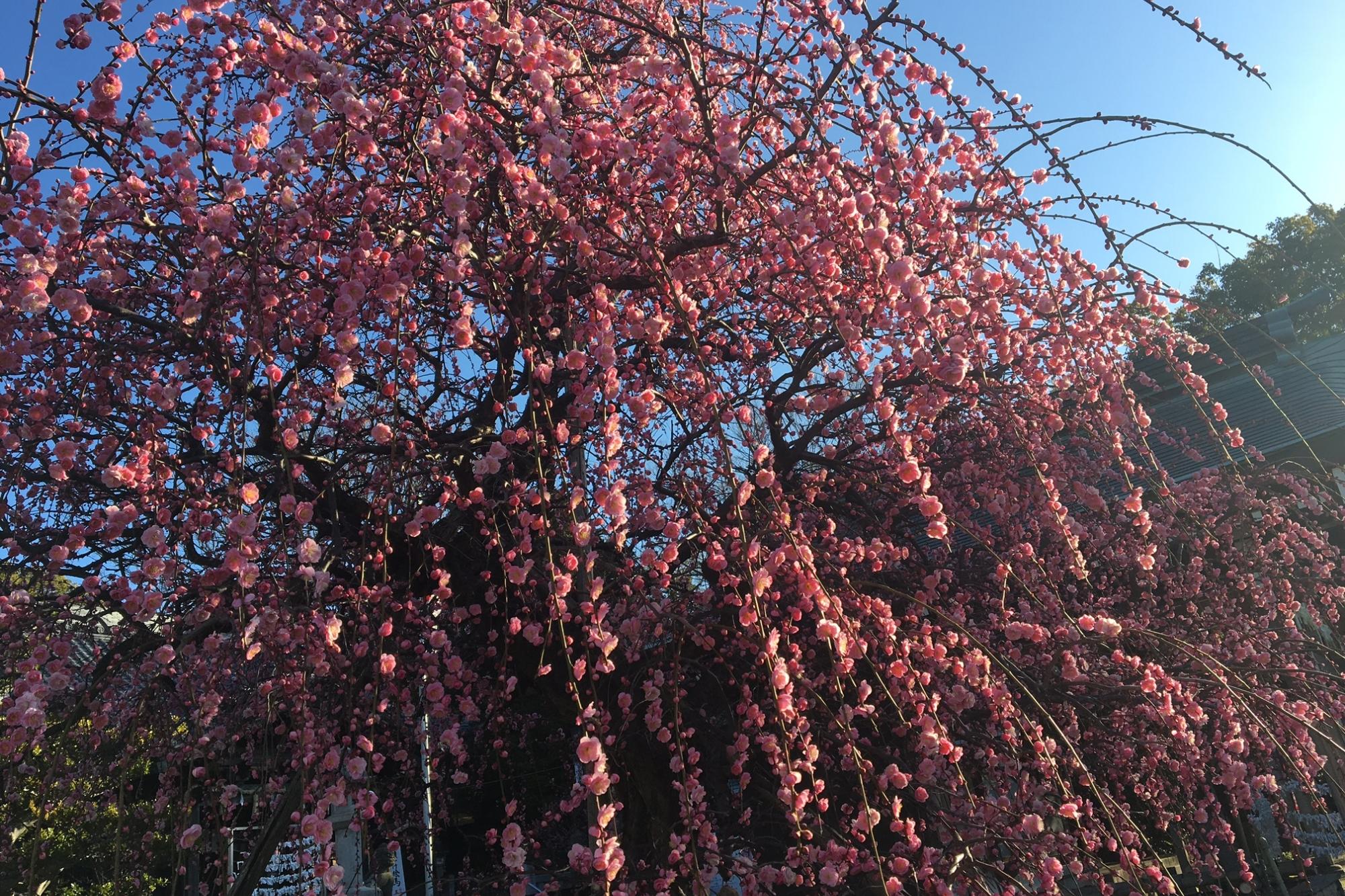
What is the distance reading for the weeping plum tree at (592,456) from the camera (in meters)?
2.57

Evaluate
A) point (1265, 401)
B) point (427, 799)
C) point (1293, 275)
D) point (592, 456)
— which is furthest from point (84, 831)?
point (1293, 275)

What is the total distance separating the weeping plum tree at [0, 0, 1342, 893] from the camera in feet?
8.43

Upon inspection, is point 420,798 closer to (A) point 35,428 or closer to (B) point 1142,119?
(A) point 35,428

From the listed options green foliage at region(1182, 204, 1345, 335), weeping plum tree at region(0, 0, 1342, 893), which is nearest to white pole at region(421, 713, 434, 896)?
weeping plum tree at region(0, 0, 1342, 893)

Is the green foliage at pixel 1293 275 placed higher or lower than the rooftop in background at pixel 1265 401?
higher

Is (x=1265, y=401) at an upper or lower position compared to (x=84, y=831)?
upper

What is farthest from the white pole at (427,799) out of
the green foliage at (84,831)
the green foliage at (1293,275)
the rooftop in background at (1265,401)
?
the green foliage at (1293,275)

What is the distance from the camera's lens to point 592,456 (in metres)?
5.12

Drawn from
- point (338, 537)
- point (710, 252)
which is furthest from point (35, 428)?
point (710, 252)

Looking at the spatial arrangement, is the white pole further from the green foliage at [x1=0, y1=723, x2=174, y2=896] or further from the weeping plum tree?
the green foliage at [x1=0, y1=723, x2=174, y2=896]

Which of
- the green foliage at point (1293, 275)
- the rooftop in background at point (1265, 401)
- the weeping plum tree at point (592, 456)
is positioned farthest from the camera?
the green foliage at point (1293, 275)

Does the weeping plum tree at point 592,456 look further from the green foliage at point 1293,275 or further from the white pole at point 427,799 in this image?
the green foliage at point 1293,275

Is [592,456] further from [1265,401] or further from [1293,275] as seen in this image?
[1293,275]

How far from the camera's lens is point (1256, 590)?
5863 mm
